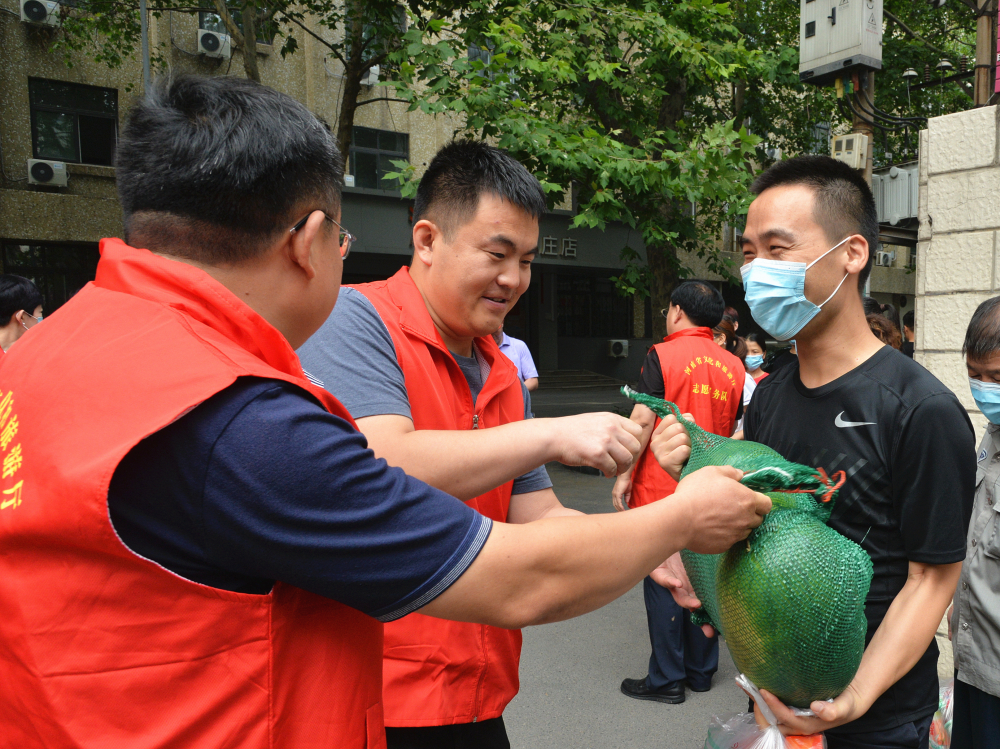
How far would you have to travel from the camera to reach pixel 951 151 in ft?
12.3

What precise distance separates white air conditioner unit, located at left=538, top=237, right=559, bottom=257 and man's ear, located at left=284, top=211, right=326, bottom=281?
1765 cm

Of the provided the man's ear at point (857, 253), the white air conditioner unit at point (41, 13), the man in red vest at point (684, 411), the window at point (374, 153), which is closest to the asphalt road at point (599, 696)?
the man in red vest at point (684, 411)

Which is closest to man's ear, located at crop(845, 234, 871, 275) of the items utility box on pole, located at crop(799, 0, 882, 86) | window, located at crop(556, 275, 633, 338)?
utility box on pole, located at crop(799, 0, 882, 86)

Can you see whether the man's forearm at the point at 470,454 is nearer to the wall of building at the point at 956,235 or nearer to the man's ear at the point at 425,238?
the man's ear at the point at 425,238

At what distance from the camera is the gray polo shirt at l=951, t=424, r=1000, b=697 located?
7.25 feet

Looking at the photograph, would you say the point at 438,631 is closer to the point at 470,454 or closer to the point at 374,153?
the point at 470,454

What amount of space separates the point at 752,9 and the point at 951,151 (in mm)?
8738

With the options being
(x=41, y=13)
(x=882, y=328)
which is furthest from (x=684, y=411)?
(x=41, y=13)

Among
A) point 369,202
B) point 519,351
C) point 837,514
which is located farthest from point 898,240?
point 369,202

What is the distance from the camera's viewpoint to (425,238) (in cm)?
198

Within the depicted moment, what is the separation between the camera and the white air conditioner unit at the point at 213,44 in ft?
45.0

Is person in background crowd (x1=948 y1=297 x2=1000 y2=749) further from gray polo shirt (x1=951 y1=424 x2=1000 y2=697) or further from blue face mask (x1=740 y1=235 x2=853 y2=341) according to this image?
blue face mask (x1=740 y1=235 x2=853 y2=341)

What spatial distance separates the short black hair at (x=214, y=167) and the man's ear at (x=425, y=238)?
83cm

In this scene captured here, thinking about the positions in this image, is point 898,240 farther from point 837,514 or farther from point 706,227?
point 706,227
